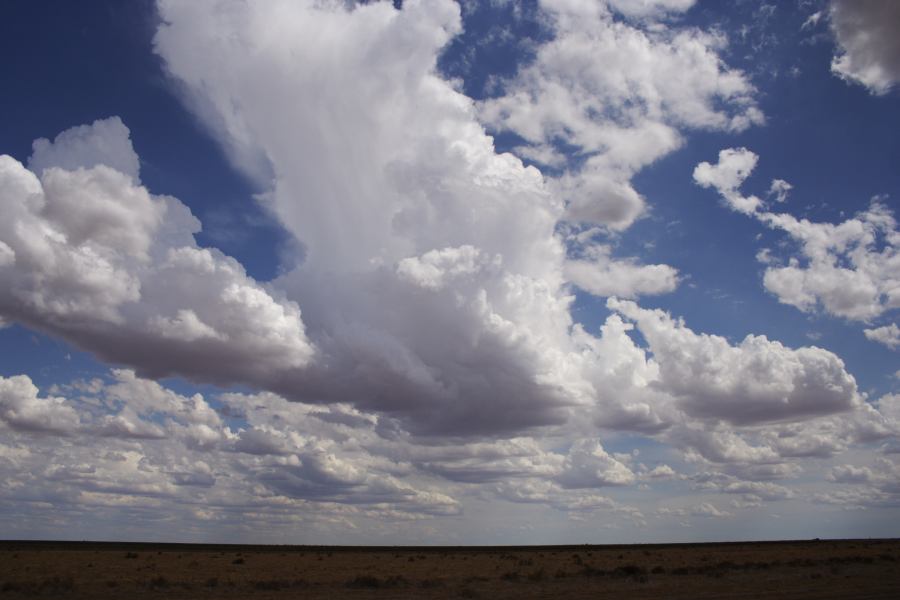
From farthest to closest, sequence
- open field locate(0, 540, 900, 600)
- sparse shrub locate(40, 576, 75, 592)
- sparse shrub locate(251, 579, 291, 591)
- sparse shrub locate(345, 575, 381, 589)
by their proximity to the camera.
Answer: sparse shrub locate(345, 575, 381, 589) < sparse shrub locate(251, 579, 291, 591) < sparse shrub locate(40, 576, 75, 592) < open field locate(0, 540, 900, 600)

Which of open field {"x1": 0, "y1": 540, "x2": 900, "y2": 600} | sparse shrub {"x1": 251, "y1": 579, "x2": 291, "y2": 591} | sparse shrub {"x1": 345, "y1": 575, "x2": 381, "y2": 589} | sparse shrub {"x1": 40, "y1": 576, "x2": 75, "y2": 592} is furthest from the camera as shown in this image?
sparse shrub {"x1": 345, "y1": 575, "x2": 381, "y2": 589}

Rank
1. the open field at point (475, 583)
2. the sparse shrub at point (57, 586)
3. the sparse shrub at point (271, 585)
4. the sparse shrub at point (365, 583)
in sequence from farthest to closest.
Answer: the sparse shrub at point (365, 583), the sparse shrub at point (271, 585), the sparse shrub at point (57, 586), the open field at point (475, 583)

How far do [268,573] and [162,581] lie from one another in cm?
1345

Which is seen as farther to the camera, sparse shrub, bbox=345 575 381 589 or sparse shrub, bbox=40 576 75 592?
sparse shrub, bbox=345 575 381 589

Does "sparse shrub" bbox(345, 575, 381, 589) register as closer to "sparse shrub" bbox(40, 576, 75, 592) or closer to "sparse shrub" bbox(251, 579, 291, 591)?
"sparse shrub" bbox(251, 579, 291, 591)

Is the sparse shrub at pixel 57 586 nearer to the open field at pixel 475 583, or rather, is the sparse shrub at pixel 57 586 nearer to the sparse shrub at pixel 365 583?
the open field at pixel 475 583

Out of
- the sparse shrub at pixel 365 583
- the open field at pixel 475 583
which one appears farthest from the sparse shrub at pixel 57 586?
the sparse shrub at pixel 365 583

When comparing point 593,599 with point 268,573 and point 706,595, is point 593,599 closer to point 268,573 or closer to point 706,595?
point 706,595

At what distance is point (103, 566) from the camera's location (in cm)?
6259

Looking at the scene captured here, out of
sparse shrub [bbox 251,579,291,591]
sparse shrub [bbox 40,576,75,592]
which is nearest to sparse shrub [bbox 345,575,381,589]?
sparse shrub [bbox 251,579,291,591]

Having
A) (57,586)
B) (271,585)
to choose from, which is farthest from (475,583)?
(57,586)

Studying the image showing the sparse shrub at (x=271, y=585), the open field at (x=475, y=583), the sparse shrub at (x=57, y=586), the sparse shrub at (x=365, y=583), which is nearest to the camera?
the open field at (x=475, y=583)

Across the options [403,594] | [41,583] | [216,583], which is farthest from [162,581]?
[403,594]

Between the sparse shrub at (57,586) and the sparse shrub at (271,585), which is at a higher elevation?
the sparse shrub at (57,586)
